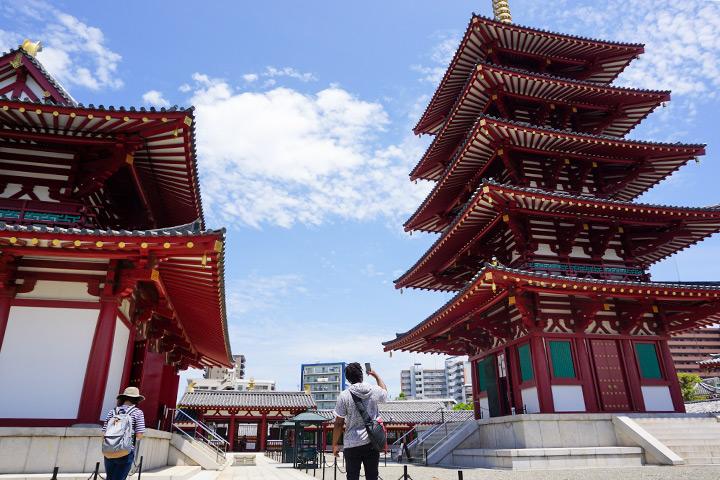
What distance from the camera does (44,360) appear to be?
9539mm

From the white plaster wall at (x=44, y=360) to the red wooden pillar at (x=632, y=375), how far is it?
1597 cm

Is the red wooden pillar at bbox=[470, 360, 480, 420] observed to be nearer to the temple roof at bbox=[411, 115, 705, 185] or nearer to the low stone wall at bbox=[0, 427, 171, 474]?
the temple roof at bbox=[411, 115, 705, 185]

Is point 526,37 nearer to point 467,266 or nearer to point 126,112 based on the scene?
point 467,266

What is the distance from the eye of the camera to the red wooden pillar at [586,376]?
14750 millimetres

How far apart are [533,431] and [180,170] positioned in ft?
40.1

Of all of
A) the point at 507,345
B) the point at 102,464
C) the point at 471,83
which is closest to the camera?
the point at 102,464

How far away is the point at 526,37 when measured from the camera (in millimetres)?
19875

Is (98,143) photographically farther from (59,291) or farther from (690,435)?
(690,435)

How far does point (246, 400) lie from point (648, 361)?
33.4m

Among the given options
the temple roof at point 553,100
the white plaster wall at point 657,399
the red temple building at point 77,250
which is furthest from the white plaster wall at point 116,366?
the white plaster wall at point 657,399

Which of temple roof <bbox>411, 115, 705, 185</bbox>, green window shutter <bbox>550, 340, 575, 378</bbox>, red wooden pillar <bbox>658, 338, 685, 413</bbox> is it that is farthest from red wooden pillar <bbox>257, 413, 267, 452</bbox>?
red wooden pillar <bbox>658, 338, 685, 413</bbox>

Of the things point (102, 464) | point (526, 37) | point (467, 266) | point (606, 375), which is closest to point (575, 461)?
point (606, 375)

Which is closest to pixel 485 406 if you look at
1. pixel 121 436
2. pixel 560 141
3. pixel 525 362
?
pixel 525 362

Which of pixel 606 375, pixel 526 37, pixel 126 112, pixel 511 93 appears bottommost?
pixel 606 375
